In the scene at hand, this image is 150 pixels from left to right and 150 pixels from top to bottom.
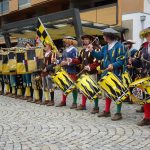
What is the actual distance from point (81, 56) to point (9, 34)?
13959 mm

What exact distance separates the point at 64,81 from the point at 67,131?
8.93 ft

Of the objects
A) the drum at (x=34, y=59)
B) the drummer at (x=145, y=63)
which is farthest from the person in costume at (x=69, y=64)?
the drummer at (x=145, y=63)

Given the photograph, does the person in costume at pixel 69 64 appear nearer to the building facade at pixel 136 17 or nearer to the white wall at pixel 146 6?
the building facade at pixel 136 17

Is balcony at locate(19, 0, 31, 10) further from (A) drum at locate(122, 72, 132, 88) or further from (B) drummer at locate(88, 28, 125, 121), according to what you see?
(A) drum at locate(122, 72, 132, 88)

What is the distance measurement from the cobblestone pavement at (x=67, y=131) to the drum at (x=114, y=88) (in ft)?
1.51

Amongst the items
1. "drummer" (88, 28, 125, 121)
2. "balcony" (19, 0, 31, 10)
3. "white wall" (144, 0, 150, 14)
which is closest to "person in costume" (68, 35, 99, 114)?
"drummer" (88, 28, 125, 121)

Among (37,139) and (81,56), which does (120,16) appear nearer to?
(81,56)

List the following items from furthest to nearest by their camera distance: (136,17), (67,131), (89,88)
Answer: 1. (136,17)
2. (89,88)
3. (67,131)

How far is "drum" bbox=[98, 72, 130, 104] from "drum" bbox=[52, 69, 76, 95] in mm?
1510

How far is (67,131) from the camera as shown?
6.19 metres

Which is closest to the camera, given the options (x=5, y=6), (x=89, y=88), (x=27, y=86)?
(x=89, y=88)

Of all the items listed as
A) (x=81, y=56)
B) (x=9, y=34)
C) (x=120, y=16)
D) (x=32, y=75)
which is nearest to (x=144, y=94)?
(x=81, y=56)

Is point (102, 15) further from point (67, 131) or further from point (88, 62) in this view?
point (67, 131)

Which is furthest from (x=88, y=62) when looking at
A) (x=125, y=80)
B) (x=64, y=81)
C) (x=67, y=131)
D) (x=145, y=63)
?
(x=67, y=131)
